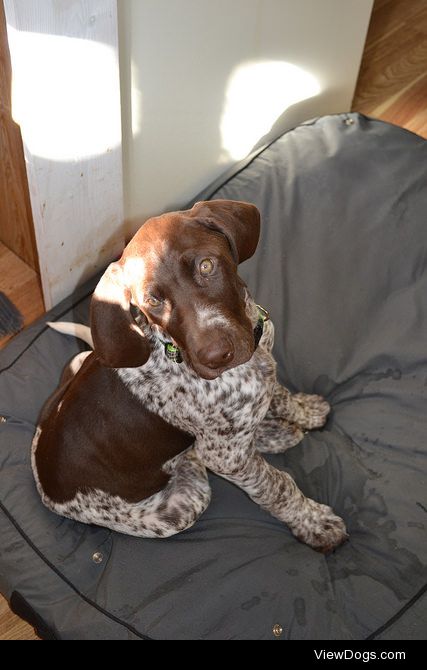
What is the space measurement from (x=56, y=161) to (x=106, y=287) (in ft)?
3.47

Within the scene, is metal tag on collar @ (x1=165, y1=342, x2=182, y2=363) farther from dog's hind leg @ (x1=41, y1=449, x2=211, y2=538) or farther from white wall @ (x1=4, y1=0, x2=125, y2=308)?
white wall @ (x1=4, y1=0, x2=125, y2=308)

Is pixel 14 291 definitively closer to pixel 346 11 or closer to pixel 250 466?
pixel 250 466

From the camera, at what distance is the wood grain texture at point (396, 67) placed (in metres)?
4.79

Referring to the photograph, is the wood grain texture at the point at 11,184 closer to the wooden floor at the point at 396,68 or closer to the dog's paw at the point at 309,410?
the wooden floor at the point at 396,68

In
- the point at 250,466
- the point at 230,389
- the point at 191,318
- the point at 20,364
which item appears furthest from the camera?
the point at 20,364

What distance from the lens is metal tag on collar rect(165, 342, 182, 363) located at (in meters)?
2.42

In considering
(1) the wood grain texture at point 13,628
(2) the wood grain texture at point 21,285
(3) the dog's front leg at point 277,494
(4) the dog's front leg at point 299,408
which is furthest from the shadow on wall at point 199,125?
(1) the wood grain texture at point 13,628

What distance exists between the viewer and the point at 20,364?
3.39m

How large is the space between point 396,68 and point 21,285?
109 inches

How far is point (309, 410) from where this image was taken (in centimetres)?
322

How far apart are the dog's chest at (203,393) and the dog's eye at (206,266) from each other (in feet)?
1.40

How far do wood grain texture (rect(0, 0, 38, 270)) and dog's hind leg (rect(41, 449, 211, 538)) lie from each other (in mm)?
1432
